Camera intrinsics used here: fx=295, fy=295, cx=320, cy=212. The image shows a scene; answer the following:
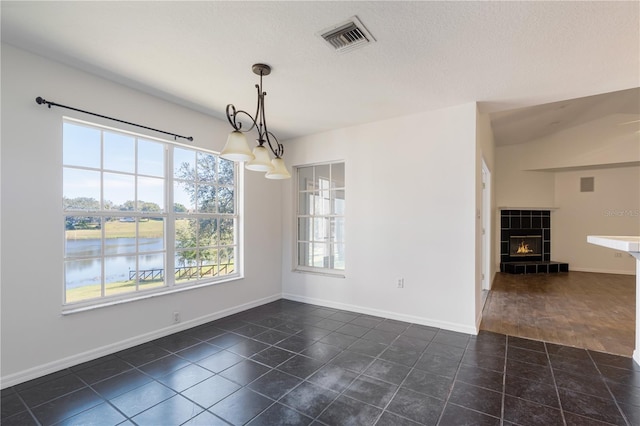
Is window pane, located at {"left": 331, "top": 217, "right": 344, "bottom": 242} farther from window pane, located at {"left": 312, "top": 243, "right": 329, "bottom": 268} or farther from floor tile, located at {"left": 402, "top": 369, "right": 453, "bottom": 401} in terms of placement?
floor tile, located at {"left": 402, "top": 369, "right": 453, "bottom": 401}

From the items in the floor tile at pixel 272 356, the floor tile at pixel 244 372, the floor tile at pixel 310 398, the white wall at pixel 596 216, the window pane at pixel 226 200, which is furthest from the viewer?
the white wall at pixel 596 216

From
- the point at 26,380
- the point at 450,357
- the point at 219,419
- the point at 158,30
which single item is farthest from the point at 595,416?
the point at 26,380

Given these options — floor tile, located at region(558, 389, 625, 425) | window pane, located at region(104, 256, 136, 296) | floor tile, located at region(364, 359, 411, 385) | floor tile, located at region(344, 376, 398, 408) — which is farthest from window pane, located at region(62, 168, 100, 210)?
floor tile, located at region(558, 389, 625, 425)

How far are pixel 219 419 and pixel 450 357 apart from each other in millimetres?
2035

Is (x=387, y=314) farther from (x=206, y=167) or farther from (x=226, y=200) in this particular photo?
(x=206, y=167)

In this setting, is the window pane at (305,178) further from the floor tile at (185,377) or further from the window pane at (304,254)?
the floor tile at (185,377)

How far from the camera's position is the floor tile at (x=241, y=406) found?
1.89 metres

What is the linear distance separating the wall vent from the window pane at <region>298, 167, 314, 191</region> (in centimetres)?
700

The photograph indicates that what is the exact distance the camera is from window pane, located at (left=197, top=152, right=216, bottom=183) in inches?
146

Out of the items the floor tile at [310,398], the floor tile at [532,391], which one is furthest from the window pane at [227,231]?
the floor tile at [532,391]

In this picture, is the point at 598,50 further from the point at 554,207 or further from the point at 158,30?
the point at 554,207

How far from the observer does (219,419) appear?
6.13ft

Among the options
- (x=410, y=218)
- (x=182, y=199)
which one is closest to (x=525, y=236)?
(x=410, y=218)

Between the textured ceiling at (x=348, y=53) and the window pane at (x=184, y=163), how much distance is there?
61cm
